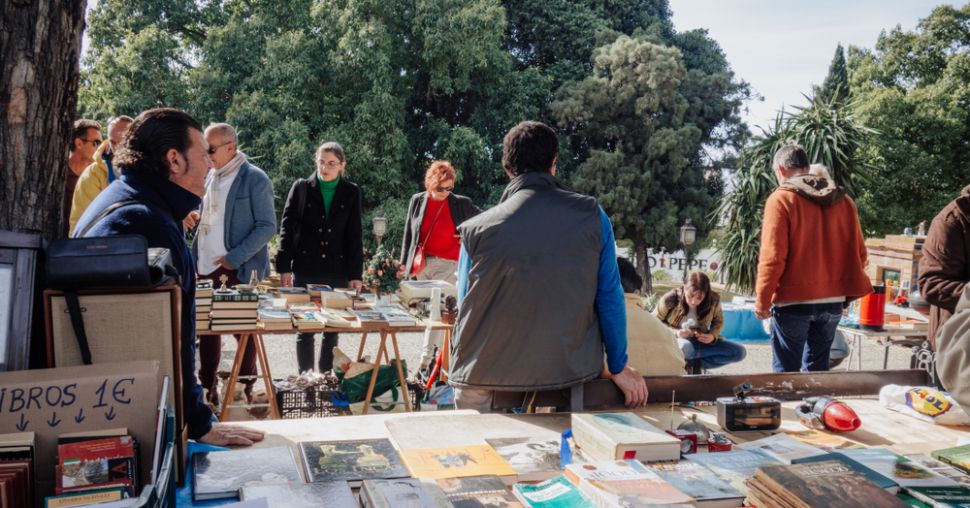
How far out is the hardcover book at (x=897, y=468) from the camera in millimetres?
1652

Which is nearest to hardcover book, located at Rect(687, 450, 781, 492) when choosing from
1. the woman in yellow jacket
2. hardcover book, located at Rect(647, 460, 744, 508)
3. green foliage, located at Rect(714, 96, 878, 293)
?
hardcover book, located at Rect(647, 460, 744, 508)

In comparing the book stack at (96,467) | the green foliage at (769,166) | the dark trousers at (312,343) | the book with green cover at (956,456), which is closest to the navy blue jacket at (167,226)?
the book stack at (96,467)

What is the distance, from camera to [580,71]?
1959cm

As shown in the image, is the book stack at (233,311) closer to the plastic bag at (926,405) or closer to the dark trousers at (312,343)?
the dark trousers at (312,343)

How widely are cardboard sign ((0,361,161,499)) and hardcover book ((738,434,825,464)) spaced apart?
153 cm

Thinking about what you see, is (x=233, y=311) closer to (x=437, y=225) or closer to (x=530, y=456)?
(x=437, y=225)

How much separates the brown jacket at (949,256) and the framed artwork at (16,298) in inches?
151

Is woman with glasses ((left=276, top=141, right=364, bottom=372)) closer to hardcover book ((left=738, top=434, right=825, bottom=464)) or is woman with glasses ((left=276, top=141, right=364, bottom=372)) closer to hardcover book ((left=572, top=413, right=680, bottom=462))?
hardcover book ((left=572, top=413, right=680, bottom=462))

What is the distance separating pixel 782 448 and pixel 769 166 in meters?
9.17

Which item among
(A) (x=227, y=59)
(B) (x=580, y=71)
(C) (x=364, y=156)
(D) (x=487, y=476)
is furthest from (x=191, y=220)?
(B) (x=580, y=71)

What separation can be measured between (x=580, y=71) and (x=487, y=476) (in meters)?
18.9

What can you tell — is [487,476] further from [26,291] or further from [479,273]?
[26,291]

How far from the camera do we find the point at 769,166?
1030cm

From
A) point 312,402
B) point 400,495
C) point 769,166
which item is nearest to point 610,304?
point 400,495
